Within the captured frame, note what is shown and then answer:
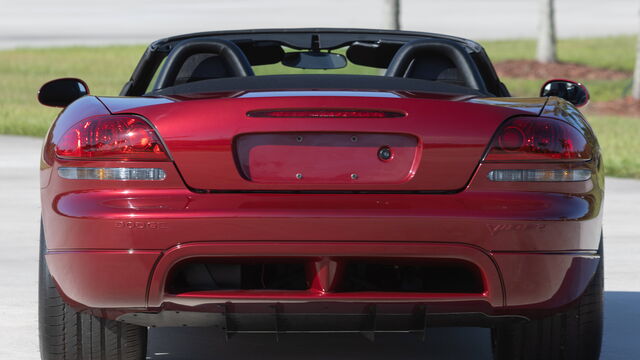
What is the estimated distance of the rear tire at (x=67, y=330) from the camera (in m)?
4.81

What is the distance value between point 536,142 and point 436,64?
1.38 m

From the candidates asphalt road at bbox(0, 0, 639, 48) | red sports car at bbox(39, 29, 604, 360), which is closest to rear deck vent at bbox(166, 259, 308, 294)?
red sports car at bbox(39, 29, 604, 360)

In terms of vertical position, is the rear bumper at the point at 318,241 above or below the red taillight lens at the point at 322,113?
below

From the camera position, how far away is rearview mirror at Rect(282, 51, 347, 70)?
632 centimetres

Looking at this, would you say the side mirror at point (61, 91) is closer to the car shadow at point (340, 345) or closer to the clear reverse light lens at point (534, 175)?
the car shadow at point (340, 345)

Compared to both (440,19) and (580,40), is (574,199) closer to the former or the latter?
(580,40)

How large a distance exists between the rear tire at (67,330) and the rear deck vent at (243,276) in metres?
0.51

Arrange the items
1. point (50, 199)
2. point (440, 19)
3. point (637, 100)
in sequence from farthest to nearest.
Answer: point (440, 19) < point (637, 100) < point (50, 199)

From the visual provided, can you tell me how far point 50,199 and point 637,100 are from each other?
19.7m

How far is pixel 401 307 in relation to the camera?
4.37 meters

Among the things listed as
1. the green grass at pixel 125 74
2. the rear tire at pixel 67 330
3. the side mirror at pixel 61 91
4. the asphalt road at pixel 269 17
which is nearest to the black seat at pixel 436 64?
the side mirror at pixel 61 91

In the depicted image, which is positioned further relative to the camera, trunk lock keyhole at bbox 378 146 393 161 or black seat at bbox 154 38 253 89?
black seat at bbox 154 38 253 89

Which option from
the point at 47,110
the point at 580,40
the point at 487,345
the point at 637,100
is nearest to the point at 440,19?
the point at 580,40

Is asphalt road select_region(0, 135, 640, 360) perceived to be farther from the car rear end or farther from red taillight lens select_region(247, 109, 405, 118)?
red taillight lens select_region(247, 109, 405, 118)
